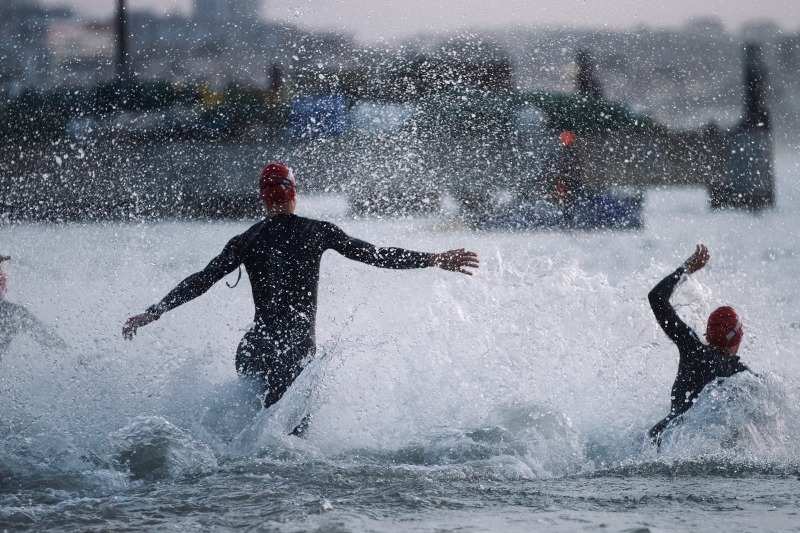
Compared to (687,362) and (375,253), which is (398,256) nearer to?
(375,253)

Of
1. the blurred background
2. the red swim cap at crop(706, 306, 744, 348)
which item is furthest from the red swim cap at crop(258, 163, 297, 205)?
the blurred background

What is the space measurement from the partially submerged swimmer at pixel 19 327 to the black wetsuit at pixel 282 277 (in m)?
1.83

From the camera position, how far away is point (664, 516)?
13.5 ft

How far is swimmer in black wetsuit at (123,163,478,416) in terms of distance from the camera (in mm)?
5570

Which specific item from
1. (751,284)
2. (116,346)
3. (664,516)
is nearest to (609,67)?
(751,284)

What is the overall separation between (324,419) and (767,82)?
2821 centimetres

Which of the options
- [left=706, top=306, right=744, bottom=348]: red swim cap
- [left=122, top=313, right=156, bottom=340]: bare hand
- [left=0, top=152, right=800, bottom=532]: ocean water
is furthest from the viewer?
[left=706, top=306, right=744, bottom=348]: red swim cap

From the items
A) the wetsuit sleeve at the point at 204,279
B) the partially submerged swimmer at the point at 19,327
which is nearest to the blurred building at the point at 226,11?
the partially submerged swimmer at the point at 19,327

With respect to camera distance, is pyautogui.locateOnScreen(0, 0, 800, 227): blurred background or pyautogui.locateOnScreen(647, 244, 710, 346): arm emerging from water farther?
pyautogui.locateOnScreen(0, 0, 800, 227): blurred background

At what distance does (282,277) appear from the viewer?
5.66 meters

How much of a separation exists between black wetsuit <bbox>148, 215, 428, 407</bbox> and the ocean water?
6.7 inches

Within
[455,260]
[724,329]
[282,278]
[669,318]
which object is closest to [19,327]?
[282,278]

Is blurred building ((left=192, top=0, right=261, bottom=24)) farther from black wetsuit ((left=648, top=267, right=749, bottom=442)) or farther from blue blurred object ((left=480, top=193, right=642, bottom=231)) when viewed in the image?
black wetsuit ((left=648, top=267, right=749, bottom=442))

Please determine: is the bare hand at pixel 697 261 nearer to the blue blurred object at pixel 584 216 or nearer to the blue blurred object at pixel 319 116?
the blue blurred object at pixel 584 216
